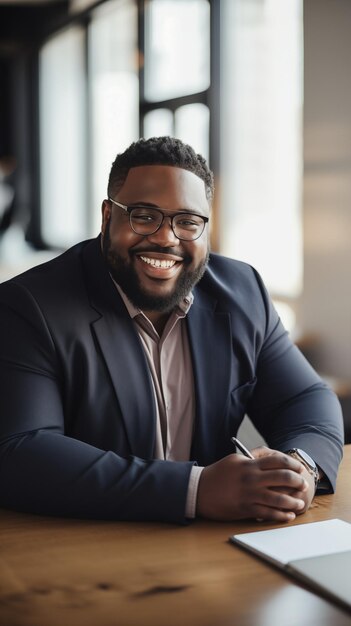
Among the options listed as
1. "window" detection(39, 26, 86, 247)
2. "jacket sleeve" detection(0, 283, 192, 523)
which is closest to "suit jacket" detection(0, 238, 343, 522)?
"jacket sleeve" detection(0, 283, 192, 523)

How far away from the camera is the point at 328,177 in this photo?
3980 millimetres

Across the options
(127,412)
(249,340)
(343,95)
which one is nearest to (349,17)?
(343,95)

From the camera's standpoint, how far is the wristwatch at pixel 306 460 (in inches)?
62.5

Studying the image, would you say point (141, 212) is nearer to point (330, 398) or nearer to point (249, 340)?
point (249, 340)

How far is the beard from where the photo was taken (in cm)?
183

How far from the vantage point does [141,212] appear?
1.79m

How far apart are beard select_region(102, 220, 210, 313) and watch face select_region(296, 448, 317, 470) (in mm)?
446

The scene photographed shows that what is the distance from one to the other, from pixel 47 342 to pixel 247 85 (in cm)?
367

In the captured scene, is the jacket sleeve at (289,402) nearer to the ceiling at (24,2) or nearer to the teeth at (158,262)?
the teeth at (158,262)

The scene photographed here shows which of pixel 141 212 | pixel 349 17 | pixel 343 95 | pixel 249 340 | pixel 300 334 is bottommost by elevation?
pixel 300 334

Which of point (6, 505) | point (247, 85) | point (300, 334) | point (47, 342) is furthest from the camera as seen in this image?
A: point (247, 85)

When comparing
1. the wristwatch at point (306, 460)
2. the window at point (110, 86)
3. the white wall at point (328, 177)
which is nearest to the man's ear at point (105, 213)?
the wristwatch at point (306, 460)

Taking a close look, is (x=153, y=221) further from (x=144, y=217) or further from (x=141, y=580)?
(x=141, y=580)

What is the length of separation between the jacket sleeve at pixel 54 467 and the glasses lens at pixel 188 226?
40 centimetres
